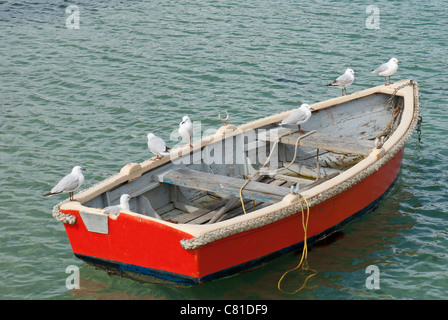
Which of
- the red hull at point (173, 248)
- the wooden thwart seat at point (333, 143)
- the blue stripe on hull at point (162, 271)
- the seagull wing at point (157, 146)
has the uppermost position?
the seagull wing at point (157, 146)

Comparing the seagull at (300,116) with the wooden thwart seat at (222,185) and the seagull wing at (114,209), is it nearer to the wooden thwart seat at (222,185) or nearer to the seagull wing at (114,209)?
the wooden thwart seat at (222,185)

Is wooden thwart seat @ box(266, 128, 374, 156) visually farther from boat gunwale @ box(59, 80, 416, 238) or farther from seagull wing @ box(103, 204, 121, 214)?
seagull wing @ box(103, 204, 121, 214)

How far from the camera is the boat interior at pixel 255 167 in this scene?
33.6ft

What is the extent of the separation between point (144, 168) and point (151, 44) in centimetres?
1082

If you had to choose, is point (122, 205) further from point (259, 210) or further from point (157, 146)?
point (259, 210)

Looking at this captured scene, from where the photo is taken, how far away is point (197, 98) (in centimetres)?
1716

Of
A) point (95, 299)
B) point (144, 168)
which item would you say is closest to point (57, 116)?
point (144, 168)

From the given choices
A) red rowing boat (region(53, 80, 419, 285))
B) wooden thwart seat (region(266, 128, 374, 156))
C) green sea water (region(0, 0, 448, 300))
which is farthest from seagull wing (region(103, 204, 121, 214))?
wooden thwart seat (region(266, 128, 374, 156))

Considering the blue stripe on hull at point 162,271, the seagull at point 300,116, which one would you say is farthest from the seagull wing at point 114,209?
the seagull at point 300,116

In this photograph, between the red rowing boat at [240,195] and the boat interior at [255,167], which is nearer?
the red rowing boat at [240,195]

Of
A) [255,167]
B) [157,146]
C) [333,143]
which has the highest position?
[157,146]

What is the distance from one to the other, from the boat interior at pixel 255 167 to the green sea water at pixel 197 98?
1.12m

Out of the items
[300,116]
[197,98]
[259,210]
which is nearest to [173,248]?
[259,210]

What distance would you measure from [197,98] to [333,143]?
6.26 metres
